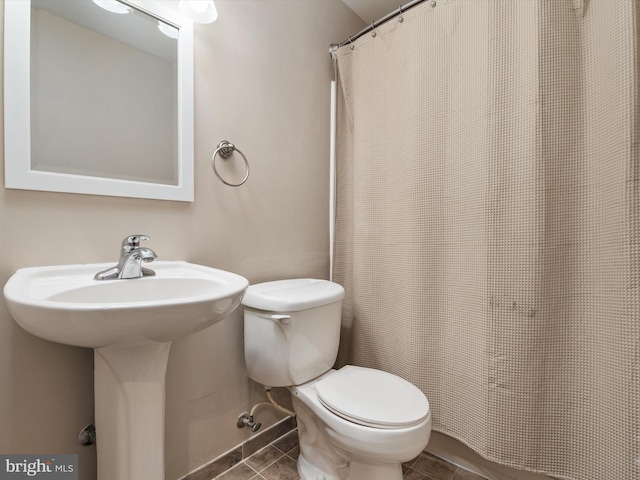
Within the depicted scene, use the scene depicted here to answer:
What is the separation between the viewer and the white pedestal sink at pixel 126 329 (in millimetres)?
593

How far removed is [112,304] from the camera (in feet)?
1.86

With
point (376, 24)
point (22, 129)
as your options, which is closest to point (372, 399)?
point (22, 129)

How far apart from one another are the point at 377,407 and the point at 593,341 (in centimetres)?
69

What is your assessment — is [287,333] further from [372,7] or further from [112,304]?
[372,7]

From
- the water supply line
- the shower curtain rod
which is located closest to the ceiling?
the shower curtain rod

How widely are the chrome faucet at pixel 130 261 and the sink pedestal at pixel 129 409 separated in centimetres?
20

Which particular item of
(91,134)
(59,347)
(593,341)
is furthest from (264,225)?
(593,341)

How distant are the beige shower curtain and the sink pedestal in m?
0.91

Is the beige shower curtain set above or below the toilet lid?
above

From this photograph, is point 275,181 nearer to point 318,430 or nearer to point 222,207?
point 222,207

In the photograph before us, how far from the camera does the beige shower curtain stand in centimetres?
88

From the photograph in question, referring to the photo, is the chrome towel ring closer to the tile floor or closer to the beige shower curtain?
the beige shower curtain
